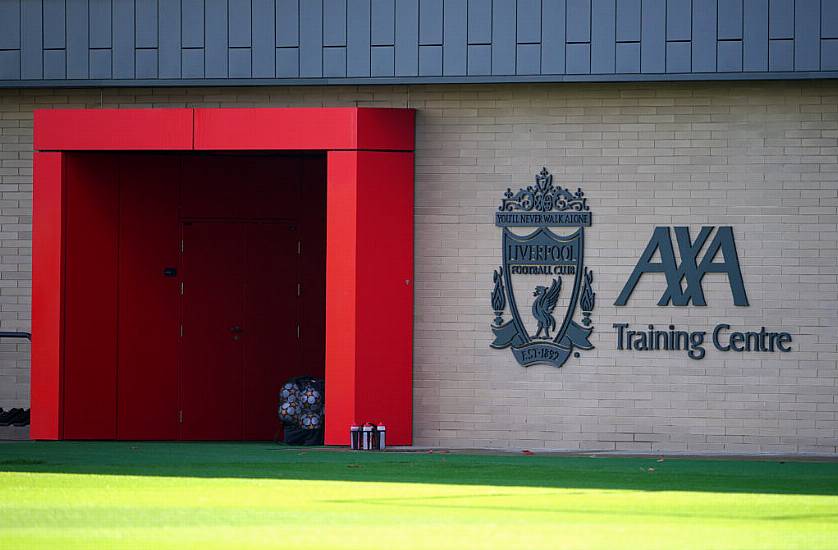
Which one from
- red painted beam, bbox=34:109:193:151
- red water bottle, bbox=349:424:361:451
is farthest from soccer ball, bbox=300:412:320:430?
Result: red painted beam, bbox=34:109:193:151

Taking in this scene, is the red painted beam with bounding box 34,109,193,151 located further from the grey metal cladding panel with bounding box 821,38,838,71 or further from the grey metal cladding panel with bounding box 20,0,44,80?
the grey metal cladding panel with bounding box 821,38,838,71

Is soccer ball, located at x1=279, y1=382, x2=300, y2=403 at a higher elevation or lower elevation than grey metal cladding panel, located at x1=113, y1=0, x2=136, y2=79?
lower

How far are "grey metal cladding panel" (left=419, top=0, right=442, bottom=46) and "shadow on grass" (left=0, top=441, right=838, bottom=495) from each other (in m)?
4.71

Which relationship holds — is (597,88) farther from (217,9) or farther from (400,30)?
(217,9)

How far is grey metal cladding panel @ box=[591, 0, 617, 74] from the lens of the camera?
15.6 m

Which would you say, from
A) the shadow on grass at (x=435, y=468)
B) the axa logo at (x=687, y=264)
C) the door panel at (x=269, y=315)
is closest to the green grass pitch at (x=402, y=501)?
the shadow on grass at (x=435, y=468)

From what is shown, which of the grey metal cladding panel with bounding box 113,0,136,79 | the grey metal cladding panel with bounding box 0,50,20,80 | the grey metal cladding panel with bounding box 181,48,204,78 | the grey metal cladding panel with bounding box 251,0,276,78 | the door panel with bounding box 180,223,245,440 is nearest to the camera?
the grey metal cladding panel with bounding box 251,0,276,78

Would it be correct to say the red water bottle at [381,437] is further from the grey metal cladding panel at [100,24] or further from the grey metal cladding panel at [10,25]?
the grey metal cladding panel at [10,25]

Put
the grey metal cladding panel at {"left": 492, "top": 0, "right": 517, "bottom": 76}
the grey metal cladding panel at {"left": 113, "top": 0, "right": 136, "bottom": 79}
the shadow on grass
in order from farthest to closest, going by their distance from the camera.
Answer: the grey metal cladding panel at {"left": 113, "top": 0, "right": 136, "bottom": 79} < the grey metal cladding panel at {"left": 492, "top": 0, "right": 517, "bottom": 76} < the shadow on grass

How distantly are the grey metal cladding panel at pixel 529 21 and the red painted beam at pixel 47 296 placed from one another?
567 cm

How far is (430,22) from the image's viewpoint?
52.2ft

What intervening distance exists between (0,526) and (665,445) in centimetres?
844

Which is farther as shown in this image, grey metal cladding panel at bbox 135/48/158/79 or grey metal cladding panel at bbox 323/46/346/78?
grey metal cladding panel at bbox 135/48/158/79

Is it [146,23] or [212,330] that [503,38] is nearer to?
[146,23]
